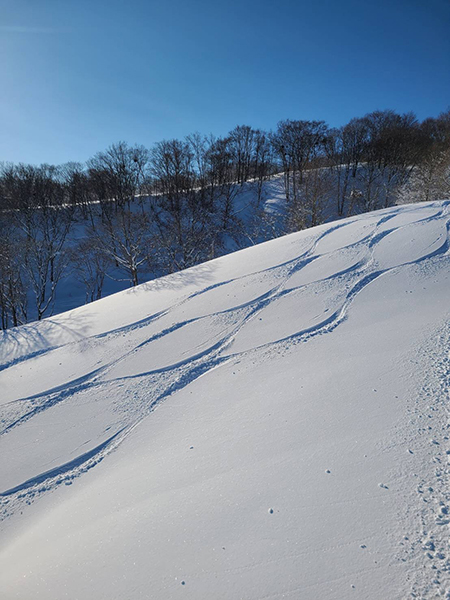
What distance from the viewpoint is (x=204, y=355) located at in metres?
3.24

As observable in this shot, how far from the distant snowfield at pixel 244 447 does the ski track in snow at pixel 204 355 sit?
0.02 m

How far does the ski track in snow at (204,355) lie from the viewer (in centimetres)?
206

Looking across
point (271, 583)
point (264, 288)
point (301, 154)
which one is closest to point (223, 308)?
point (264, 288)

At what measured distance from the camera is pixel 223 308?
4.07 m

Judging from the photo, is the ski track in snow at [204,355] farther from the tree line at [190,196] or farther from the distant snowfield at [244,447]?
the tree line at [190,196]

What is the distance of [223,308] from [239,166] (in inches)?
1244

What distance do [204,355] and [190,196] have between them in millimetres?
24966

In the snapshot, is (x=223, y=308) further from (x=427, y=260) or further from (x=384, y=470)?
(x=427, y=260)

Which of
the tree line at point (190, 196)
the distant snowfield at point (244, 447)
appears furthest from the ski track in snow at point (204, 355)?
the tree line at point (190, 196)

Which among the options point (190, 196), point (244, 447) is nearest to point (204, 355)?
point (244, 447)

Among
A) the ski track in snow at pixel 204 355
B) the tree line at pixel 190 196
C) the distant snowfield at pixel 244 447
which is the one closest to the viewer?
the distant snowfield at pixel 244 447

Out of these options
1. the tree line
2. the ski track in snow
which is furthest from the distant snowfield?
the tree line

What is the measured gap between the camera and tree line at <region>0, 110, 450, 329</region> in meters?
14.6

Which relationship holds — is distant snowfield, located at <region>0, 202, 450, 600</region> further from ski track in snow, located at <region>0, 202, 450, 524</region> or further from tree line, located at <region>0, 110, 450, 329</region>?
tree line, located at <region>0, 110, 450, 329</region>
